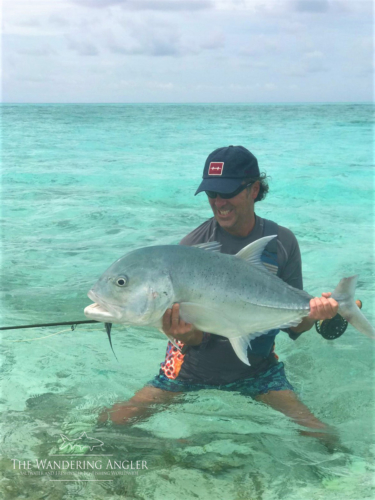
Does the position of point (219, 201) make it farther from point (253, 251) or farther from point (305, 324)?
point (305, 324)

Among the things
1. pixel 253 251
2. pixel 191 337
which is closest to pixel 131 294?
pixel 191 337

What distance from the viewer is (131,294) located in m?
2.60

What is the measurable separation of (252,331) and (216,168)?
96 cm

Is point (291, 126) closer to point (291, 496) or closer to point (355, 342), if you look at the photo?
point (355, 342)

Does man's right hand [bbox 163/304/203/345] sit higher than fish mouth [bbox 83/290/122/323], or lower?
lower

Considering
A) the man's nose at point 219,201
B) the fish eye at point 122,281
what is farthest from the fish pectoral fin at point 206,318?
the man's nose at point 219,201

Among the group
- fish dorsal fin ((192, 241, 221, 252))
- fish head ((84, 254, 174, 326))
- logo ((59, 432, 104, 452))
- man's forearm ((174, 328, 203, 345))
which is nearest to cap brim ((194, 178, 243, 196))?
fish dorsal fin ((192, 241, 221, 252))

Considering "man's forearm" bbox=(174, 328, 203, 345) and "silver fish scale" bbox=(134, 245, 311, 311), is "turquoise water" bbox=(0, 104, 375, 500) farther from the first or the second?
"silver fish scale" bbox=(134, 245, 311, 311)

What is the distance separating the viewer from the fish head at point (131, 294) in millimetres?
2584

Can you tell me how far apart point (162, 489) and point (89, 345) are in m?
2.51

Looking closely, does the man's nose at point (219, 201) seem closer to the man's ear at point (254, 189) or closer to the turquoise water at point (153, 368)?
the man's ear at point (254, 189)

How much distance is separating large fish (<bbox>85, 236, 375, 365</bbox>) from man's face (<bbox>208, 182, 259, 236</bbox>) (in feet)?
1.12

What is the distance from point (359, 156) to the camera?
877 inches

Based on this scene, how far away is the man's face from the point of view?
3.18 meters
